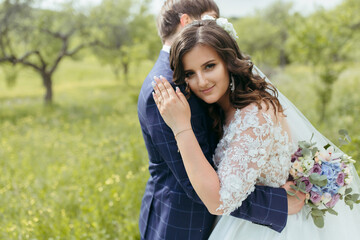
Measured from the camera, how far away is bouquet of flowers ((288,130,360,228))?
6.00 ft

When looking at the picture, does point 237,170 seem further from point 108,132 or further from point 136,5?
point 136,5

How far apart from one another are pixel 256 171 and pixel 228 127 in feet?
0.98

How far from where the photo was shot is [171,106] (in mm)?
1558

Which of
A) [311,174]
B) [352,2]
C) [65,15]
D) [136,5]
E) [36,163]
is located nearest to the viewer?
[311,174]

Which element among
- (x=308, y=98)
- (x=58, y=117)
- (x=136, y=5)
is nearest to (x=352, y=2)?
(x=308, y=98)

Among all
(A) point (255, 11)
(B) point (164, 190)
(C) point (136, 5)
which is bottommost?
(B) point (164, 190)

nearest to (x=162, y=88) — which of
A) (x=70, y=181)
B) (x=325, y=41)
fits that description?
(x=70, y=181)

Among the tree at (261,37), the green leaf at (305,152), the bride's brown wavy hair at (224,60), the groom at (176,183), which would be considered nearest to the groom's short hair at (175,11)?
the groom at (176,183)

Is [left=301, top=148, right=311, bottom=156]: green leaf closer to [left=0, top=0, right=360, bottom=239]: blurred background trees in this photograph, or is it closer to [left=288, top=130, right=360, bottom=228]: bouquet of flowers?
[left=288, top=130, right=360, bottom=228]: bouquet of flowers

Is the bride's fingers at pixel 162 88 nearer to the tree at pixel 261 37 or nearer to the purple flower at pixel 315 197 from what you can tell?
the purple flower at pixel 315 197

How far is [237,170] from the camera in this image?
158 cm

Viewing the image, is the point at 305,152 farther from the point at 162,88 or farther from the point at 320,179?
the point at 162,88

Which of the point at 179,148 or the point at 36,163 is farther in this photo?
the point at 36,163

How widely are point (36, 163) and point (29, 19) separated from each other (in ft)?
32.0
